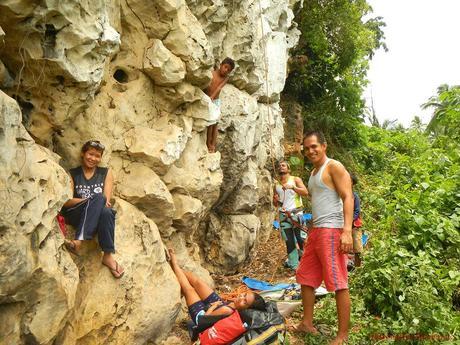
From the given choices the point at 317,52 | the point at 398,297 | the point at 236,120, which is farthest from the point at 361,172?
the point at 398,297

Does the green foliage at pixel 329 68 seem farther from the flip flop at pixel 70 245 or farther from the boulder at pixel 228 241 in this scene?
the flip flop at pixel 70 245

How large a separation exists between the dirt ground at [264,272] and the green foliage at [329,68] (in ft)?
19.1

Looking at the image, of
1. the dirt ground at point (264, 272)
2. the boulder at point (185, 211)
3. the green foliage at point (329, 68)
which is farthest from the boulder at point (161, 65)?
the green foliage at point (329, 68)

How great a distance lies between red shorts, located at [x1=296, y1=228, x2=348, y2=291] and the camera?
4.32 meters

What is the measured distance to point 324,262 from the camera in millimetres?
4410

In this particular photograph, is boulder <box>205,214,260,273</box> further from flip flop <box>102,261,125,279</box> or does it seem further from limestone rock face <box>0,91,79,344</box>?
limestone rock face <box>0,91,79,344</box>

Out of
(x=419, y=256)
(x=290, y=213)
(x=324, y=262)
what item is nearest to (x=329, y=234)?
(x=324, y=262)

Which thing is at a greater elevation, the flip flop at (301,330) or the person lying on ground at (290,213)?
the person lying on ground at (290,213)

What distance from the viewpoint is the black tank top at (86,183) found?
470 centimetres

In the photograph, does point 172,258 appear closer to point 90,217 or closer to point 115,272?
point 115,272

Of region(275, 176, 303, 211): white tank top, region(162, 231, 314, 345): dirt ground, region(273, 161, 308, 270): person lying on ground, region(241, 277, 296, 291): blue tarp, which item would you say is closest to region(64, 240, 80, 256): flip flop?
region(162, 231, 314, 345): dirt ground

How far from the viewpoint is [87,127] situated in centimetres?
536

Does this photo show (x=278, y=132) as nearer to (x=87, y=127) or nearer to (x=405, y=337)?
(x=87, y=127)

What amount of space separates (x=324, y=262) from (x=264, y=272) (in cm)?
394
